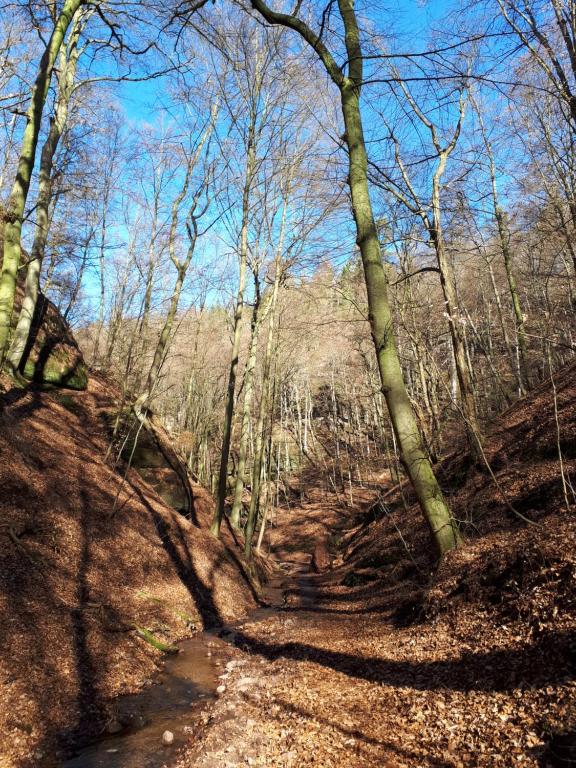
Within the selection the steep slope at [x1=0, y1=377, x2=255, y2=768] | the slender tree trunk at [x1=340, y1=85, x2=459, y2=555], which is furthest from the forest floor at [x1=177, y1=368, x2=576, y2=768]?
the steep slope at [x1=0, y1=377, x2=255, y2=768]

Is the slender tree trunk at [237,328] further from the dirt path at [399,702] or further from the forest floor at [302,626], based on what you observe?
the dirt path at [399,702]

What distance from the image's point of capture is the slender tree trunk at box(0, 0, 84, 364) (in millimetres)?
7395

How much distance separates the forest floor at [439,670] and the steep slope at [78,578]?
125 cm

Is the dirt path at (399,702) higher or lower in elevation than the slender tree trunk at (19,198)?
lower

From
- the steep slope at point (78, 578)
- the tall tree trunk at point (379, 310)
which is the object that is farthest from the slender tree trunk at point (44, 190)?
the tall tree trunk at point (379, 310)

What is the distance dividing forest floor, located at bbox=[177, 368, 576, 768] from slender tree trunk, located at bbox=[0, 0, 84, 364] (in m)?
6.85

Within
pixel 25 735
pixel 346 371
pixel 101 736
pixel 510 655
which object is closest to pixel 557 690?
pixel 510 655

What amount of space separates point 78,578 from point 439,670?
17.3 ft

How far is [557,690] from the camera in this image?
115 inches

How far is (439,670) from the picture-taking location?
3.96 m

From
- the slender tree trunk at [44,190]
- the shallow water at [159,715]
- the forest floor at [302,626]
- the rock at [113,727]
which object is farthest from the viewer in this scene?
the slender tree trunk at [44,190]

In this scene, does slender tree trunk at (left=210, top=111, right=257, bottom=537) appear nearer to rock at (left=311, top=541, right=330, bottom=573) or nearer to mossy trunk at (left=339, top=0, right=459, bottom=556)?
rock at (left=311, top=541, right=330, bottom=573)

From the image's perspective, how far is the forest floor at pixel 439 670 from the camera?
290cm

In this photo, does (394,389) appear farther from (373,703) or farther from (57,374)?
(57,374)
